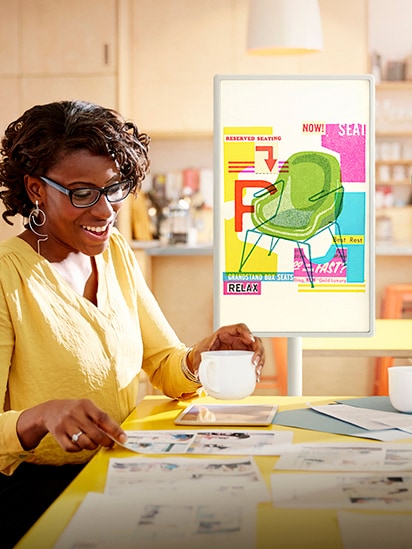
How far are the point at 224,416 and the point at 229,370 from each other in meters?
0.09

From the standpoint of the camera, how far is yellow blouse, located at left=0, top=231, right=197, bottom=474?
1599 millimetres

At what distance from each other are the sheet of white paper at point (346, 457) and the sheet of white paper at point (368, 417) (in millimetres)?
130

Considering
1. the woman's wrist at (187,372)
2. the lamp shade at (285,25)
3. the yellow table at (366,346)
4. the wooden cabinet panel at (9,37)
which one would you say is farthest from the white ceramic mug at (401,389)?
the wooden cabinet panel at (9,37)

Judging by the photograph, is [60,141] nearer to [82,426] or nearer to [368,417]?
[82,426]

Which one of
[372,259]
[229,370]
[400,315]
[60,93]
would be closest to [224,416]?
[229,370]

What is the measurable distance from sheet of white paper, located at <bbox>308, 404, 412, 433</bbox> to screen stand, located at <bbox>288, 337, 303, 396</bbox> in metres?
0.35

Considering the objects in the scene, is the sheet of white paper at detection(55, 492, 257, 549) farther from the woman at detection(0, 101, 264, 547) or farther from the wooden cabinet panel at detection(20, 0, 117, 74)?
the wooden cabinet panel at detection(20, 0, 117, 74)

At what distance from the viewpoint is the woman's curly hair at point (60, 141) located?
1.69 meters

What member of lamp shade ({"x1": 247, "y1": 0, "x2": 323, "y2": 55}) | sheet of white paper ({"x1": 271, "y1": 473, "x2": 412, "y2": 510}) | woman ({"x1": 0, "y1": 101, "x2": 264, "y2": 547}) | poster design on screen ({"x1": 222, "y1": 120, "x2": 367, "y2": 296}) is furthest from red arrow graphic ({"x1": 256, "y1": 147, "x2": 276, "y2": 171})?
lamp shade ({"x1": 247, "y1": 0, "x2": 323, "y2": 55})

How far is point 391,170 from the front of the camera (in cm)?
621

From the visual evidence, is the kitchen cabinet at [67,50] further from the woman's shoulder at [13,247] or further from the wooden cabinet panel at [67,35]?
the woman's shoulder at [13,247]

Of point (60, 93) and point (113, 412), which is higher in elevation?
point (60, 93)

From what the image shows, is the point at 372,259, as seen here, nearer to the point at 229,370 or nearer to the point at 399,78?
the point at 229,370

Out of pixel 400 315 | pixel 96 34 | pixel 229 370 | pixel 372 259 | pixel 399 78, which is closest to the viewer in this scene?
pixel 229 370
